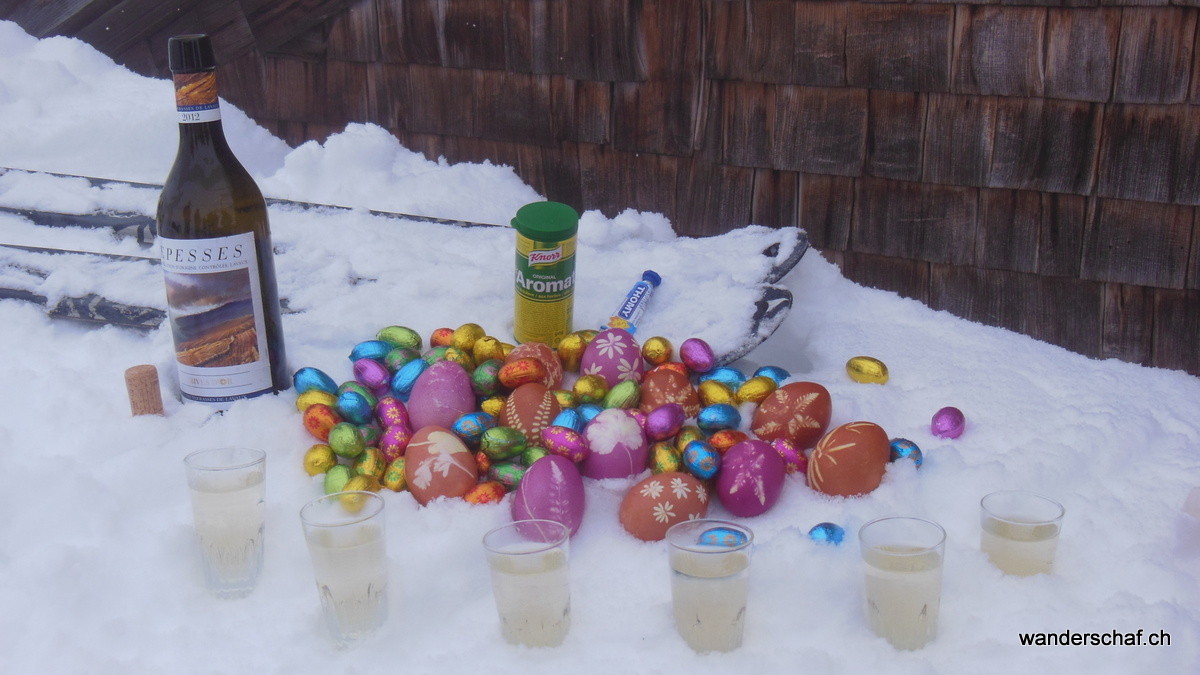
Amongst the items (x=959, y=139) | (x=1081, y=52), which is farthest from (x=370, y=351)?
(x=1081, y=52)

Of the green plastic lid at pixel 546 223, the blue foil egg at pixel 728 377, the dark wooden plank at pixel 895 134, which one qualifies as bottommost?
the blue foil egg at pixel 728 377

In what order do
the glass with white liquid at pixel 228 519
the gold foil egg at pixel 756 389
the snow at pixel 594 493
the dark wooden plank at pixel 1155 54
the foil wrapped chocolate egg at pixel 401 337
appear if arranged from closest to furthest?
the snow at pixel 594 493 < the glass with white liquid at pixel 228 519 < the gold foil egg at pixel 756 389 < the foil wrapped chocolate egg at pixel 401 337 < the dark wooden plank at pixel 1155 54

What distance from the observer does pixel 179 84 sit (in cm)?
199

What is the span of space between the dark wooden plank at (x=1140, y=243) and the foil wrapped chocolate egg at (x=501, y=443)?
6.21ft

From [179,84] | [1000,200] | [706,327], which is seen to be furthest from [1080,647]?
[179,84]

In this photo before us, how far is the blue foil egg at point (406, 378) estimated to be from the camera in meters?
2.31

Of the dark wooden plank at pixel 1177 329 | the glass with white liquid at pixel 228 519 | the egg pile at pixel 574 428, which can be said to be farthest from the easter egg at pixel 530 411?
the dark wooden plank at pixel 1177 329

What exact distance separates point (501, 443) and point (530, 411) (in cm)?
12

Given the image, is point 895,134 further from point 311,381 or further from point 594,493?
point 311,381

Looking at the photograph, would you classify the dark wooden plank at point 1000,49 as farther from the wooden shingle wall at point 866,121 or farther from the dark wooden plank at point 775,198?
the dark wooden plank at point 775,198

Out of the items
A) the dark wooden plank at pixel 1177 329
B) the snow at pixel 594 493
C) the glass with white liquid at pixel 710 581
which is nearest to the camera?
the glass with white liquid at pixel 710 581

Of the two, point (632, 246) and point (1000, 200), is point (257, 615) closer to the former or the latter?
point (632, 246)

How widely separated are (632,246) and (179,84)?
5.05 feet

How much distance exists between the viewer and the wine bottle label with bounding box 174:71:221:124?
1986mm
